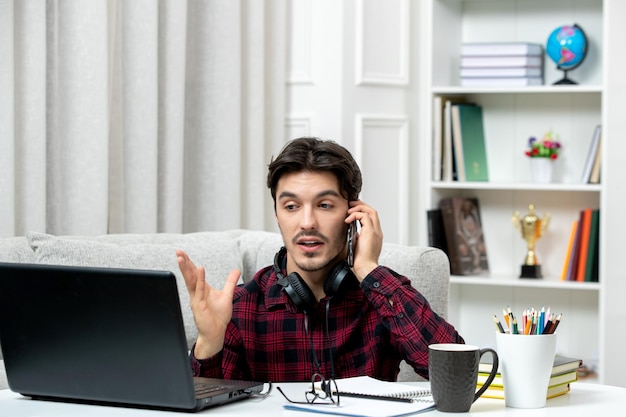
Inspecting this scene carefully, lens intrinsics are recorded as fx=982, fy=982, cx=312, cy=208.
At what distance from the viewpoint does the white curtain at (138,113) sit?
2609mm

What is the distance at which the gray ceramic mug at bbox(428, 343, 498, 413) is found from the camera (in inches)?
54.4

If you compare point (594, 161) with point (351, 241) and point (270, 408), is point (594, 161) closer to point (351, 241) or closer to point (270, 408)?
point (351, 241)

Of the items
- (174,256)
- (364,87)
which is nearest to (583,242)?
(364,87)

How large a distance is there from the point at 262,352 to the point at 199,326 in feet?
1.07

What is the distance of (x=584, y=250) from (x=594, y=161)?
33 cm

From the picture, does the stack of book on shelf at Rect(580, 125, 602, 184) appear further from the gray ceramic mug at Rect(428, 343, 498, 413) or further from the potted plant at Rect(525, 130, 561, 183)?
the gray ceramic mug at Rect(428, 343, 498, 413)

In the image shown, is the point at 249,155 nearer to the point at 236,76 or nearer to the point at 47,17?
the point at 236,76

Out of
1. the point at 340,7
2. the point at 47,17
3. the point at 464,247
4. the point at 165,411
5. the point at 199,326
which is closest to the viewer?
the point at 165,411

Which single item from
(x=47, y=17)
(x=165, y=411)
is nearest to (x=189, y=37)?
(x=47, y=17)

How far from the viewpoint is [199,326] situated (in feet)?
5.37

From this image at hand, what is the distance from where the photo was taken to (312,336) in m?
1.92

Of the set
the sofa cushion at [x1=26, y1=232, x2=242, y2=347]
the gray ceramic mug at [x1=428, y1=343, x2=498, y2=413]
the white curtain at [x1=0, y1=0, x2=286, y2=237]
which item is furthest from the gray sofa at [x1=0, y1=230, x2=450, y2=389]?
the gray ceramic mug at [x1=428, y1=343, x2=498, y2=413]

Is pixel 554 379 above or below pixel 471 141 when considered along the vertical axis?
below

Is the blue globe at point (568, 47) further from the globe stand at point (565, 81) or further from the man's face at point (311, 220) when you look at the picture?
the man's face at point (311, 220)
